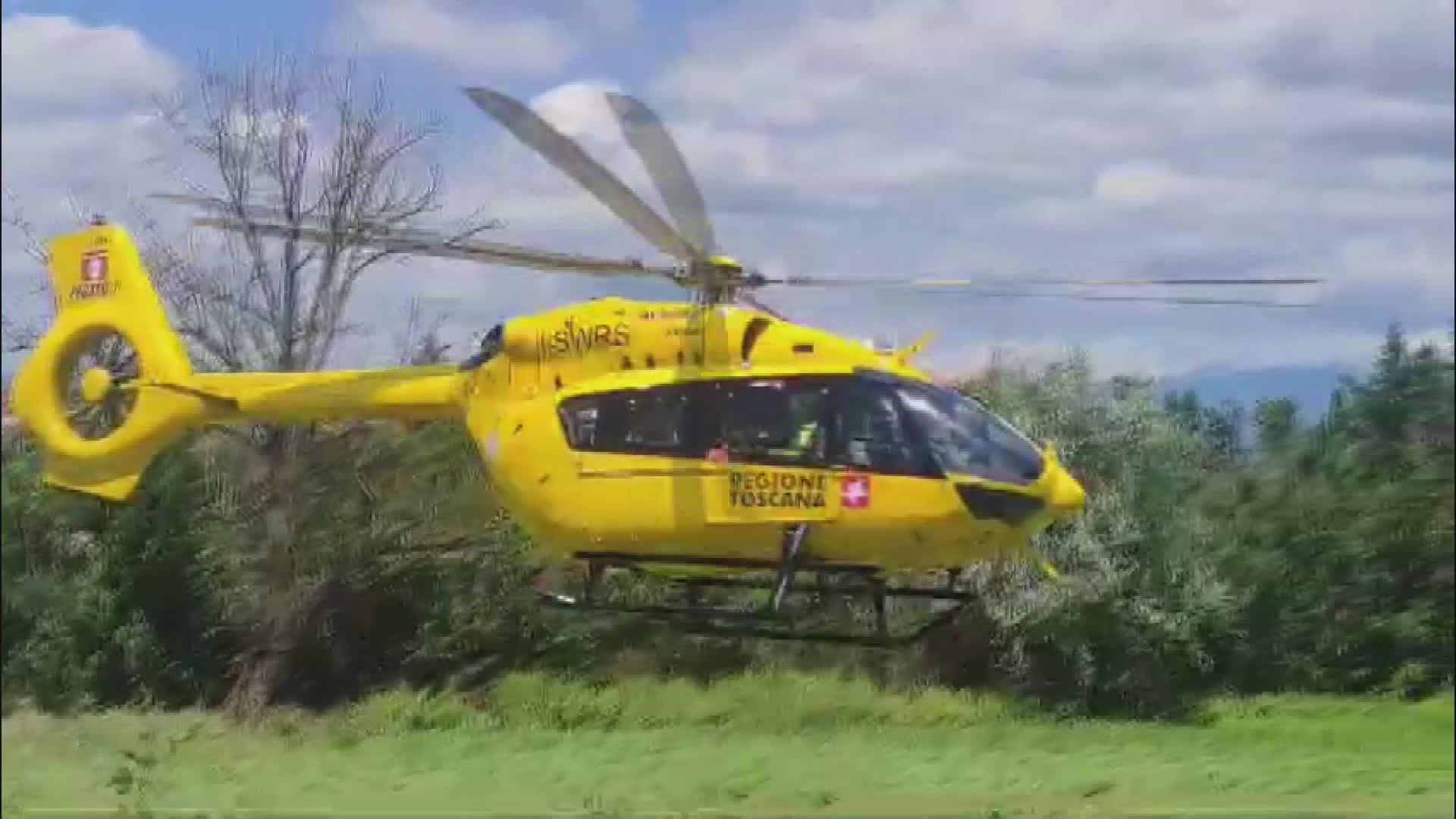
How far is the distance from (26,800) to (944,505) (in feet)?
29.2

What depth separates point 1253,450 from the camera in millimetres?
23797

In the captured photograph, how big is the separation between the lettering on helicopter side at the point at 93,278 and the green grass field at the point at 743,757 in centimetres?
416

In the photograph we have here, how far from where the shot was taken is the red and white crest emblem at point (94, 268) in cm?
1375

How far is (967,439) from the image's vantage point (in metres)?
10.1

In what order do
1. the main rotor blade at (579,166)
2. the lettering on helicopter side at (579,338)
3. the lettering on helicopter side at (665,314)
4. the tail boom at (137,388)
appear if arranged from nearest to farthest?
the main rotor blade at (579,166) → the lettering on helicopter side at (665,314) → the lettering on helicopter side at (579,338) → the tail boom at (137,388)

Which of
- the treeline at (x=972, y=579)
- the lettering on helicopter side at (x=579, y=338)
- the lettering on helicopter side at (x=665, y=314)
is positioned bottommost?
the treeline at (x=972, y=579)

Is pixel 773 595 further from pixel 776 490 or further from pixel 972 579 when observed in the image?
pixel 972 579

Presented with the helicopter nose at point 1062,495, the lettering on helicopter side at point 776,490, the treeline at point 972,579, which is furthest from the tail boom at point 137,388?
the treeline at point 972,579

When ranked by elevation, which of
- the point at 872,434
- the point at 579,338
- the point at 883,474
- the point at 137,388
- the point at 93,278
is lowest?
the point at 883,474

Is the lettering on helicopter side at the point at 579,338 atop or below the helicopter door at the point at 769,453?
atop

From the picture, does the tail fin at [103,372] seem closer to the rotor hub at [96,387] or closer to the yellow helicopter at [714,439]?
the rotor hub at [96,387]

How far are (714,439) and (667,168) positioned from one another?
1.56 m

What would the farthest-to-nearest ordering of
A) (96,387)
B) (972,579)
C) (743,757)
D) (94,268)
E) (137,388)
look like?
(972,579)
(743,757)
(94,268)
(96,387)
(137,388)

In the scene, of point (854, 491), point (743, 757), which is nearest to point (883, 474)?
point (854, 491)
